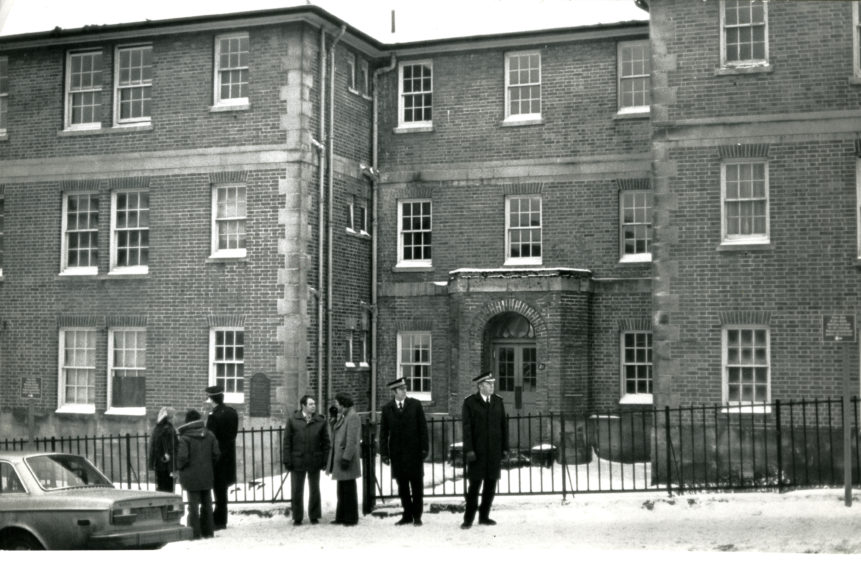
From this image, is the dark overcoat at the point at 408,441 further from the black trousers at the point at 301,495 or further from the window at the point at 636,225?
the window at the point at 636,225

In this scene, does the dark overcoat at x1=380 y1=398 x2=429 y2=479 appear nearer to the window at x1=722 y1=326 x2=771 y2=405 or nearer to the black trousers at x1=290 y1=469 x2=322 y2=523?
the black trousers at x1=290 y1=469 x2=322 y2=523

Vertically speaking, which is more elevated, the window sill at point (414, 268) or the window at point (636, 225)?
the window at point (636, 225)

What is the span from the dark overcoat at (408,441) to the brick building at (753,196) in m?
7.47

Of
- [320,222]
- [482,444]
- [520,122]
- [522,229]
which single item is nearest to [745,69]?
[520,122]

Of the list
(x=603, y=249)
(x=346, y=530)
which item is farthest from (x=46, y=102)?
(x=346, y=530)

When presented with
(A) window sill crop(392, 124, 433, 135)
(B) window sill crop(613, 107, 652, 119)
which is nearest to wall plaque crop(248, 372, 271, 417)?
(A) window sill crop(392, 124, 433, 135)

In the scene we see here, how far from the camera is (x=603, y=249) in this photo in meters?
28.0

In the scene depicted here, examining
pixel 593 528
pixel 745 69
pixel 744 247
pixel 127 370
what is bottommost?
pixel 593 528

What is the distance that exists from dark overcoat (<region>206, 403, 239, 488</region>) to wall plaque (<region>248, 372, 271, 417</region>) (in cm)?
804

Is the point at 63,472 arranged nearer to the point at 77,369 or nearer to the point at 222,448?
the point at 222,448

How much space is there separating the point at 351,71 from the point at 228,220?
4639 millimetres

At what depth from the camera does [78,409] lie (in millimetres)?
27109

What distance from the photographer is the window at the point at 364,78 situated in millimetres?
28969

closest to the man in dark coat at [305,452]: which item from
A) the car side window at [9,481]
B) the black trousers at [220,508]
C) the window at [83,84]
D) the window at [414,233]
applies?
the black trousers at [220,508]
